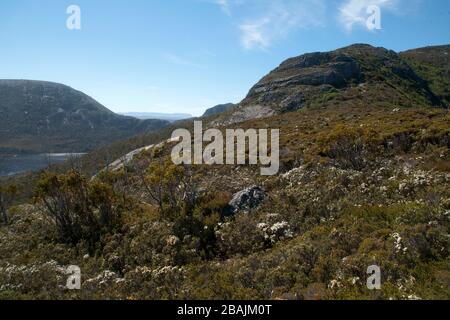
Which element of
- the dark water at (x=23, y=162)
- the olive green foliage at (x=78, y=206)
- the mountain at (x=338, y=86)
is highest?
the mountain at (x=338, y=86)

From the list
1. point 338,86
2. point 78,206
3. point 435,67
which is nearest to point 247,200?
point 78,206

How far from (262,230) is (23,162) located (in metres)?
179

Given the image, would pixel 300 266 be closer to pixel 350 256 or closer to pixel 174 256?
pixel 350 256

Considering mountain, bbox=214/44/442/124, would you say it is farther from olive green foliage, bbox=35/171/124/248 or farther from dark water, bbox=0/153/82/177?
dark water, bbox=0/153/82/177

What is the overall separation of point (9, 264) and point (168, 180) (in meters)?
7.85

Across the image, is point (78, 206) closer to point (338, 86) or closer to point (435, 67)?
point (338, 86)

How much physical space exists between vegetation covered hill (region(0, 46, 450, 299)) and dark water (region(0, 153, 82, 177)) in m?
134

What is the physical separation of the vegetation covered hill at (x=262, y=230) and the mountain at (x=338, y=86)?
40127 millimetres

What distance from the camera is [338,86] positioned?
258ft

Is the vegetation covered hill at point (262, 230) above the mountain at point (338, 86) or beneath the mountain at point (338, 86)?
beneath

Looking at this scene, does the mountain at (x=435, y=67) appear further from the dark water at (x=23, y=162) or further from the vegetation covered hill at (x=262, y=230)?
the dark water at (x=23, y=162)

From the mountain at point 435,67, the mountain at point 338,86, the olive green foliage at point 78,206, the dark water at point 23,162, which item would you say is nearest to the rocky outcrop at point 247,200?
the olive green foliage at point 78,206

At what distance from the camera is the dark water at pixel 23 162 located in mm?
147250
